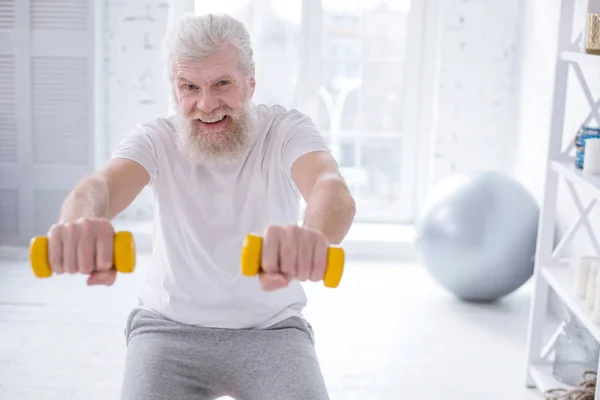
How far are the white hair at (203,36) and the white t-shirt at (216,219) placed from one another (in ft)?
0.68

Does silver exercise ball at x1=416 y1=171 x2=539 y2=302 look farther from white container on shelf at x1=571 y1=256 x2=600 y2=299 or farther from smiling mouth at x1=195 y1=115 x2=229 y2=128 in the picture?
smiling mouth at x1=195 y1=115 x2=229 y2=128

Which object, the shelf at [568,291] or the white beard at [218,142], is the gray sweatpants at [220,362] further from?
the shelf at [568,291]

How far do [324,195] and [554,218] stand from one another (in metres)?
1.48

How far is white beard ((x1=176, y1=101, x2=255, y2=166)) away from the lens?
6.14ft

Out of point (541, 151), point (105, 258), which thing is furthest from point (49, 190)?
point (105, 258)

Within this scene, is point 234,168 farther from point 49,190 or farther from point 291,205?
point 49,190

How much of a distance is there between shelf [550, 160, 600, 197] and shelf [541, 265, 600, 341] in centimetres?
36

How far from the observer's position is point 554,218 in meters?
2.84

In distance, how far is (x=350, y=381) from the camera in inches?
115

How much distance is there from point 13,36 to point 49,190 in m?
0.81

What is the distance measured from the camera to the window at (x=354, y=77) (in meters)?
4.61

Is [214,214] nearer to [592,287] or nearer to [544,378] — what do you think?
[592,287]

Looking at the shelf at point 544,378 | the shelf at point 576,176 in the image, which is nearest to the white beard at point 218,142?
the shelf at point 576,176

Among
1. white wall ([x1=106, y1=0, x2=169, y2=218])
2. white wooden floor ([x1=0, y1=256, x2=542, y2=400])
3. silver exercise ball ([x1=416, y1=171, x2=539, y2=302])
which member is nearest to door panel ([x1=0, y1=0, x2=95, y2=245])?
white wall ([x1=106, y1=0, x2=169, y2=218])
